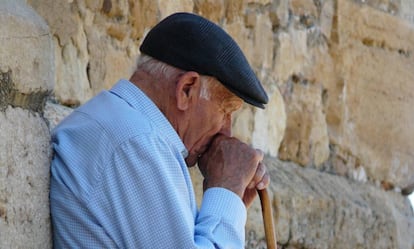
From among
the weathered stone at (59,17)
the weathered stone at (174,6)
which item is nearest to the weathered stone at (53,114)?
the weathered stone at (59,17)

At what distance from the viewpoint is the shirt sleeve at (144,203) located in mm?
2369

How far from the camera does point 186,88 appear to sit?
2643 mm

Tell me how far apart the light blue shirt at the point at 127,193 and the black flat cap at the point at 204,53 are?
20cm

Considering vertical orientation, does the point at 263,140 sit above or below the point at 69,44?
below

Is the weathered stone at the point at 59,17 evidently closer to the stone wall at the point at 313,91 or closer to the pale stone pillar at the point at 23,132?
the stone wall at the point at 313,91

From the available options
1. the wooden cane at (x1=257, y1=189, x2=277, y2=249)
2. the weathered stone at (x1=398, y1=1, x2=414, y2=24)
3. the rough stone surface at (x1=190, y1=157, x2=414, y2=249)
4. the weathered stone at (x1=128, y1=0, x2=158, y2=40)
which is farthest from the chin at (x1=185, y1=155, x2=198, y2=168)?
the weathered stone at (x1=398, y1=1, x2=414, y2=24)

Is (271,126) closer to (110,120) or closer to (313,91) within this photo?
(313,91)

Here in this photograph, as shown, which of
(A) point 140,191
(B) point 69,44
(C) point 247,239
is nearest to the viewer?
(A) point 140,191

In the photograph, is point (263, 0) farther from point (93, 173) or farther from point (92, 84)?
point (93, 173)

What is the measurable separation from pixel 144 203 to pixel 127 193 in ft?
0.13

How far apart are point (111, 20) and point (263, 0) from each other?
3.06 ft

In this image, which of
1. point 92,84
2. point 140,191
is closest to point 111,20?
point 92,84

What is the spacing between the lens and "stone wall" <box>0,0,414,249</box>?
3379 millimetres

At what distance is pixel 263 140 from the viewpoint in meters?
4.27
